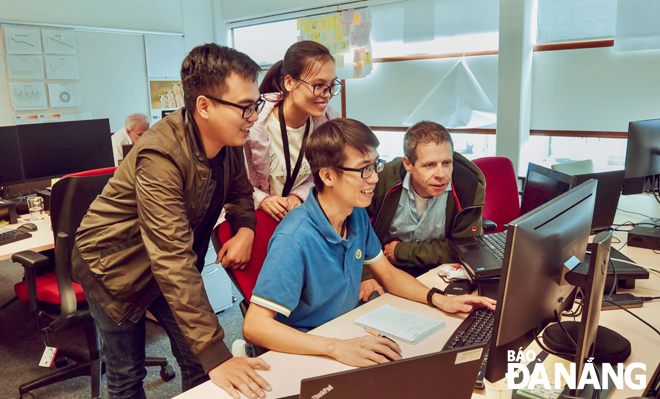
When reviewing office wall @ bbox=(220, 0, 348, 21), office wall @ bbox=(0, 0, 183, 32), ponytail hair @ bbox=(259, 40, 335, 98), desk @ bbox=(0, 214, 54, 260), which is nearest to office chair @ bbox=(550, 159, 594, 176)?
ponytail hair @ bbox=(259, 40, 335, 98)

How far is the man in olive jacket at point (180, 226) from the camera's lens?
1193mm

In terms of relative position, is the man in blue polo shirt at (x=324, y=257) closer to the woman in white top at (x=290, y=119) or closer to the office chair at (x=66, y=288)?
the woman in white top at (x=290, y=119)

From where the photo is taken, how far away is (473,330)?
1.34m

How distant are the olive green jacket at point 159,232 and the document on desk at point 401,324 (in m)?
0.42

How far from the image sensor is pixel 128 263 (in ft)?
4.60

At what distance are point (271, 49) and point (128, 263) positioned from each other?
4.54 m

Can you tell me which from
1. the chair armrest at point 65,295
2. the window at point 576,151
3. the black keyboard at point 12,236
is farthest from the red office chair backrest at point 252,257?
the window at point 576,151

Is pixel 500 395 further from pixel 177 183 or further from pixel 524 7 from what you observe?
pixel 524 7

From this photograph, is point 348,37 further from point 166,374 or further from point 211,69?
point 211,69

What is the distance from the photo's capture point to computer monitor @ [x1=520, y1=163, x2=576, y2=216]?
79.2 inches

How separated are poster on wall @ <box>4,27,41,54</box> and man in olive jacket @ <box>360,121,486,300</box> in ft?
13.8

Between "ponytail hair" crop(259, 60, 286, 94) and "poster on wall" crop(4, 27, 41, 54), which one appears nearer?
"ponytail hair" crop(259, 60, 286, 94)

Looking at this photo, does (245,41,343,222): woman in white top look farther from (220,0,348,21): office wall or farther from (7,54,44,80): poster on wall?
(7,54,44,80): poster on wall

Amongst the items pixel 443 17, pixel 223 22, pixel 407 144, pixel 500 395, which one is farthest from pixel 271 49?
pixel 500 395
